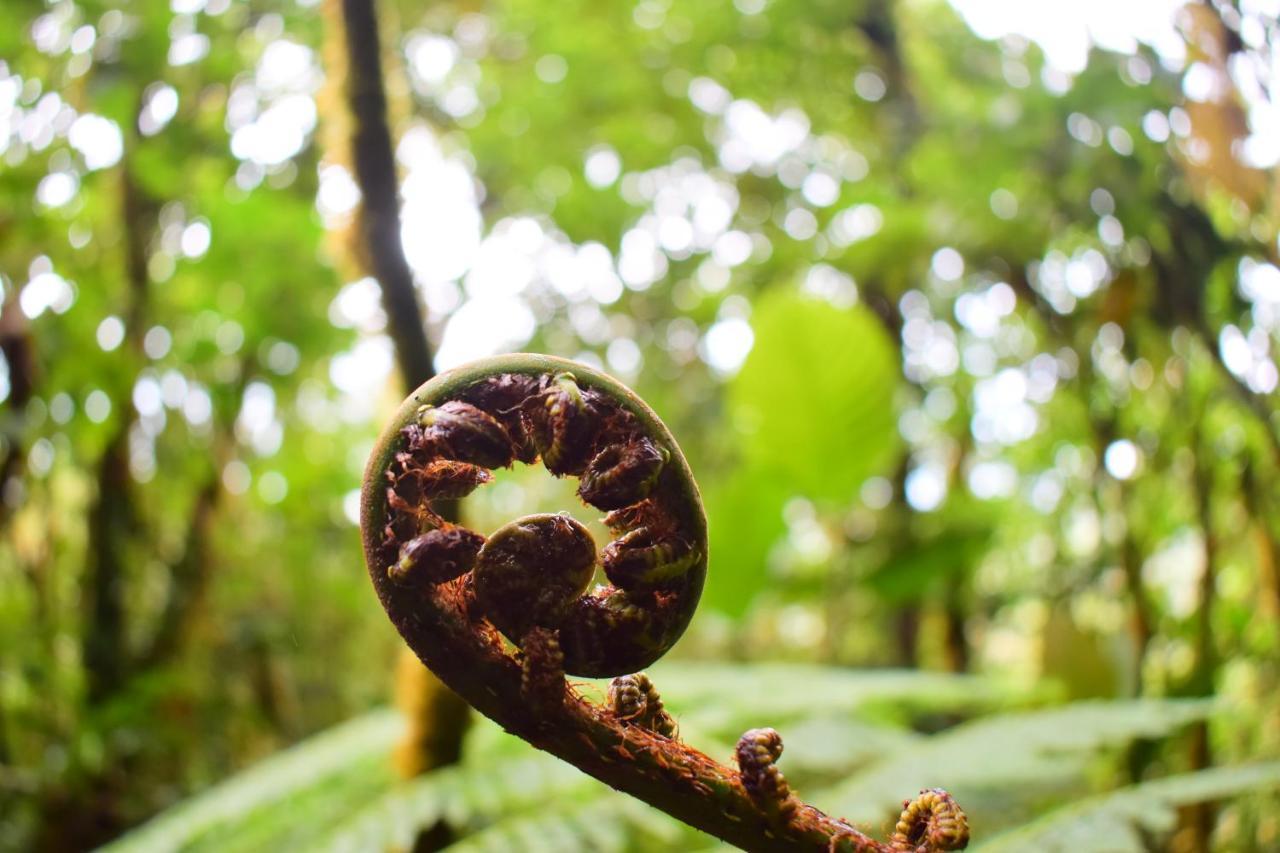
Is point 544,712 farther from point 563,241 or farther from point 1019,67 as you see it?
point 563,241

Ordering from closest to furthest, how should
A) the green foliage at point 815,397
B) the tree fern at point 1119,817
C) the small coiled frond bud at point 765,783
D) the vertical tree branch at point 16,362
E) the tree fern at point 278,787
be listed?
the small coiled frond bud at point 765,783 → the tree fern at point 1119,817 → the tree fern at point 278,787 → the vertical tree branch at point 16,362 → the green foliage at point 815,397

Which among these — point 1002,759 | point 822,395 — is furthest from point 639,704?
point 822,395

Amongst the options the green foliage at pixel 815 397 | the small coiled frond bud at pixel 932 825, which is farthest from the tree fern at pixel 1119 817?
the green foliage at pixel 815 397

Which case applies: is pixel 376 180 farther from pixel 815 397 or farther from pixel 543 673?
pixel 815 397

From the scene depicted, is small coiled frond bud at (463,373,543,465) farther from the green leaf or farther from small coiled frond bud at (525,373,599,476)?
the green leaf

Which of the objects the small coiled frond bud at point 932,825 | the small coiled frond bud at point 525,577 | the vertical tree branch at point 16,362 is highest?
the small coiled frond bud at point 525,577

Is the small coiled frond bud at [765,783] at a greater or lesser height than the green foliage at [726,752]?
greater

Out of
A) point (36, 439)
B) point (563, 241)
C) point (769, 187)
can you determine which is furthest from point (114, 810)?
point (769, 187)

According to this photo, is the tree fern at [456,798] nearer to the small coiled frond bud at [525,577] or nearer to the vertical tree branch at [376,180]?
the vertical tree branch at [376,180]
